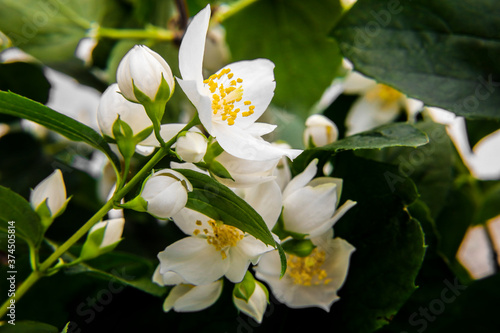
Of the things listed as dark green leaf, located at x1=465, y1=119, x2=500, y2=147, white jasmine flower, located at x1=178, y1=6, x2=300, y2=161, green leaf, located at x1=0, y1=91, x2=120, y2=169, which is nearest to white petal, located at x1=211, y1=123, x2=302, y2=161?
white jasmine flower, located at x1=178, y1=6, x2=300, y2=161

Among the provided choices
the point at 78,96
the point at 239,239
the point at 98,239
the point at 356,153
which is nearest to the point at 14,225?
the point at 98,239

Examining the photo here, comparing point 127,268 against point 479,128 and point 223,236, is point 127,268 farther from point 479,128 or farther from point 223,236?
point 479,128

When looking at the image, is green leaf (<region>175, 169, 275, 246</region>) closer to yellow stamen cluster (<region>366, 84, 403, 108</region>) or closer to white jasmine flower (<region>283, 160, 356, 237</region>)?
white jasmine flower (<region>283, 160, 356, 237</region>)

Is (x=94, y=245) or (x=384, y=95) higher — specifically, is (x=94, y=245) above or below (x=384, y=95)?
above

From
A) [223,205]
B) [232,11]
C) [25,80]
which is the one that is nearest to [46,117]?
[223,205]

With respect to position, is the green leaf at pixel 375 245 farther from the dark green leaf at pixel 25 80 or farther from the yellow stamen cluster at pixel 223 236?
the dark green leaf at pixel 25 80

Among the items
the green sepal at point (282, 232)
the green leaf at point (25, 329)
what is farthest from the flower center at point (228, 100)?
the green leaf at point (25, 329)
